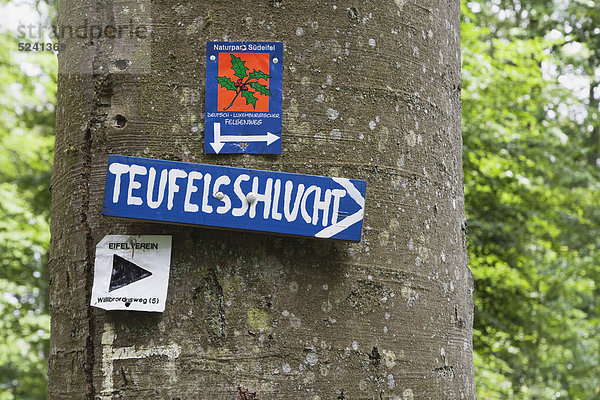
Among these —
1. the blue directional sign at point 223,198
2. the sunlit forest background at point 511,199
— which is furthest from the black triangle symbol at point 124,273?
the sunlit forest background at point 511,199

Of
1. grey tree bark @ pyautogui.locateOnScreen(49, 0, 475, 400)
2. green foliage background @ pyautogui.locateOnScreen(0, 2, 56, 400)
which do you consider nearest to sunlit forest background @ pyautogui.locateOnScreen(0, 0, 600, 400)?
green foliage background @ pyautogui.locateOnScreen(0, 2, 56, 400)

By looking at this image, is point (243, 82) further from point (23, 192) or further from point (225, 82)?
point (23, 192)

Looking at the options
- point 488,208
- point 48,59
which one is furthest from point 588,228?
point 48,59

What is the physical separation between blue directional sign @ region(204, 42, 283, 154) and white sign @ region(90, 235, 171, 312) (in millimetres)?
275

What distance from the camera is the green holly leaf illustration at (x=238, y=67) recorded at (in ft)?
4.95

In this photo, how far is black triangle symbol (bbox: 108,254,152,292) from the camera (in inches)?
57.6

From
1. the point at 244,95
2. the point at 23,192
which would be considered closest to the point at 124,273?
the point at 244,95

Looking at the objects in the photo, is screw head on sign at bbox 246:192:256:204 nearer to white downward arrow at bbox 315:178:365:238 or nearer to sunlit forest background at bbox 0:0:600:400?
white downward arrow at bbox 315:178:365:238

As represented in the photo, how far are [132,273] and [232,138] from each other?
0.39 m

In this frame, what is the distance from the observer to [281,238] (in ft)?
4.82

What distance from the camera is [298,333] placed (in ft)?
4.68

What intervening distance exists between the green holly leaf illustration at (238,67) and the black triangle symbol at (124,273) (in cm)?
51

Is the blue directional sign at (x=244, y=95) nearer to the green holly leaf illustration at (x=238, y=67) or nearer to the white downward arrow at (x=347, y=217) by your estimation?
the green holly leaf illustration at (x=238, y=67)

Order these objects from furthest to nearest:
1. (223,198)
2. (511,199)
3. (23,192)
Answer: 1. (23,192)
2. (511,199)
3. (223,198)
